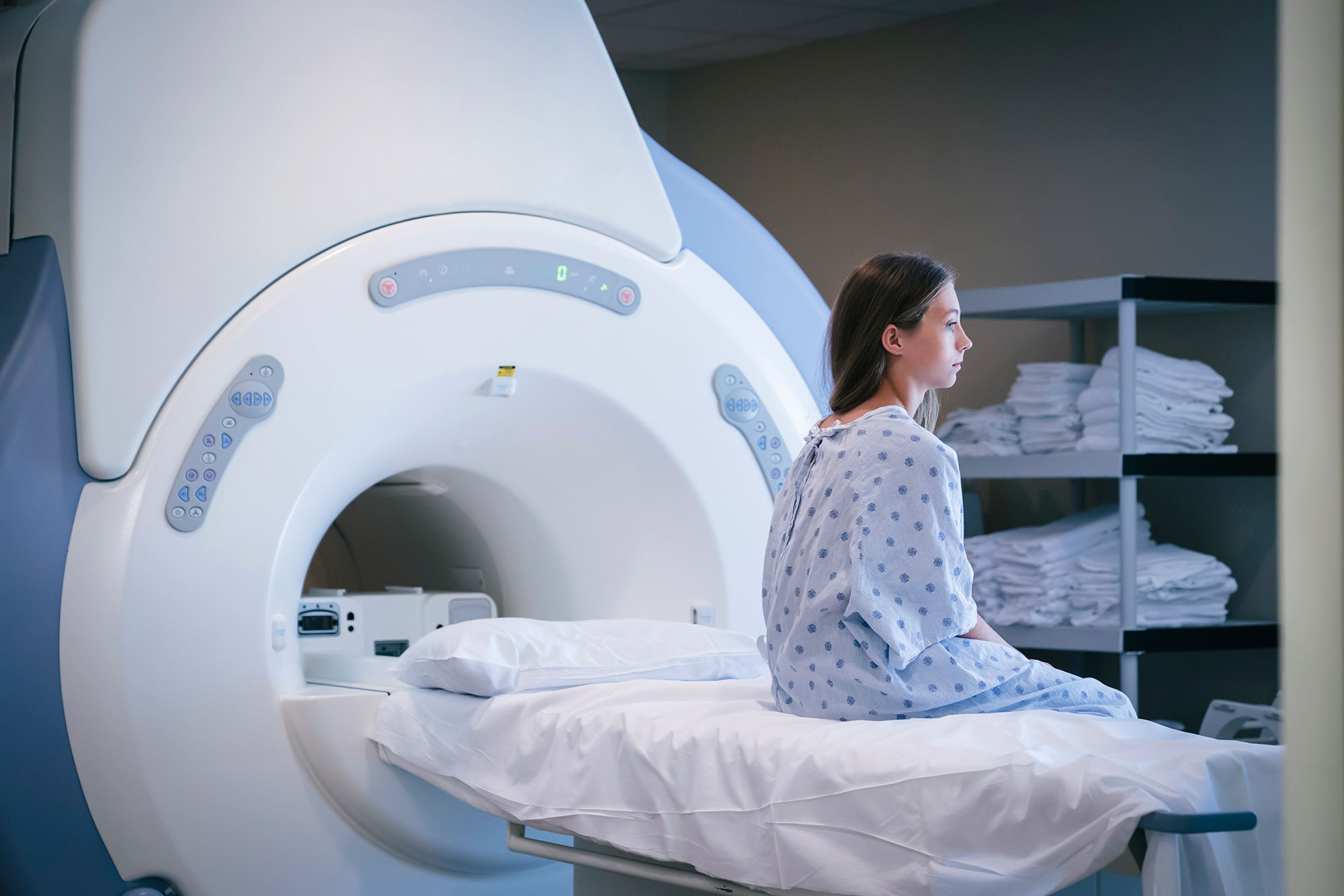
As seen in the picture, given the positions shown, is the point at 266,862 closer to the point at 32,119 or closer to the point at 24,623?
the point at 24,623

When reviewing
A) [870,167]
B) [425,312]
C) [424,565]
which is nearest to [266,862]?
[425,312]

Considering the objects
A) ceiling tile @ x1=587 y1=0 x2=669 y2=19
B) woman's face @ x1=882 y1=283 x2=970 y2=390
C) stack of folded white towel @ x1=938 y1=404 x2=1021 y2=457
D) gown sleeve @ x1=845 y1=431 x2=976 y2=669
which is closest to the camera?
gown sleeve @ x1=845 y1=431 x2=976 y2=669

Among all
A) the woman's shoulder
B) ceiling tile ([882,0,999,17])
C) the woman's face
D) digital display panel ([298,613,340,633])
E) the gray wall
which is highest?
ceiling tile ([882,0,999,17])

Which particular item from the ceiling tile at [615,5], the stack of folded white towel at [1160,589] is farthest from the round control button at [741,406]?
the ceiling tile at [615,5]

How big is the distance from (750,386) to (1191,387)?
1140 millimetres

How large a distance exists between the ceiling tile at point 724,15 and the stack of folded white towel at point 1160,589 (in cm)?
158

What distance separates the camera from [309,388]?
6.07 ft

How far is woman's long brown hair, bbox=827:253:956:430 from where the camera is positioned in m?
1.59

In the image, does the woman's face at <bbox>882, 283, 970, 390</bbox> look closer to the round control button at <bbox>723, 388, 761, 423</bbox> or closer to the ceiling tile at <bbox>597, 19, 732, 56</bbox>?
the round control button at <bbox>723, 388, 761, 423</bbox>

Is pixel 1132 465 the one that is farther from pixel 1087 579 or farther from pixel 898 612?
pixel 898 612

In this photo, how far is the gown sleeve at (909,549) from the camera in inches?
56.5

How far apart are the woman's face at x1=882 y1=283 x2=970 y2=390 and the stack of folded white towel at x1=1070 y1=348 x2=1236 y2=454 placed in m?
1.30

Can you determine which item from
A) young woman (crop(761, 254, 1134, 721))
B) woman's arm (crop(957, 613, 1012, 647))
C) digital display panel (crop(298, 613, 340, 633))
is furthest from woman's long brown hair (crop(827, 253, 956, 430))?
digital display panel (crop(298, 613, 340, 633))

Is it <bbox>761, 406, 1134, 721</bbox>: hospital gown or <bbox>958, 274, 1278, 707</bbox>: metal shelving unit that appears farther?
<bbox>958, 274, 1278, 707</bbox>: metal shelving unit
